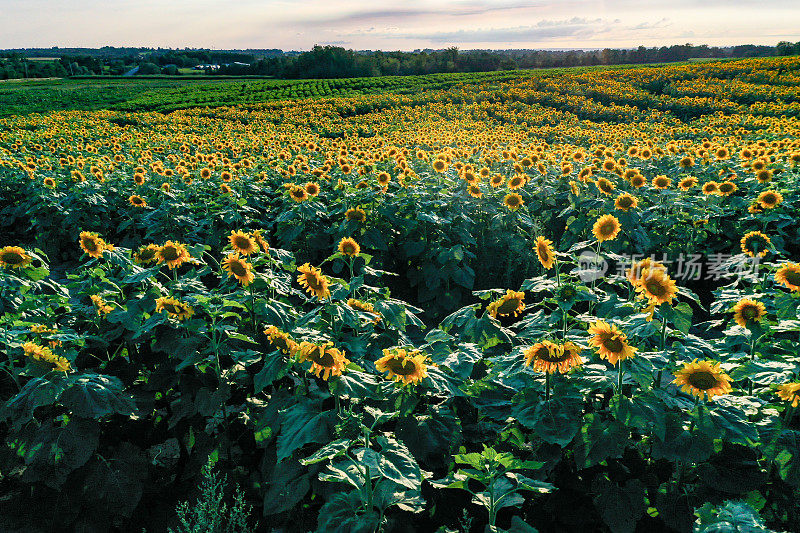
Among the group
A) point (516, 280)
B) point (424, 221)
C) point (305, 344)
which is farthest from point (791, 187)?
point (305, 344)

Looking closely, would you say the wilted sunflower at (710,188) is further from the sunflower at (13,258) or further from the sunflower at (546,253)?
the sunflower at (13,258)

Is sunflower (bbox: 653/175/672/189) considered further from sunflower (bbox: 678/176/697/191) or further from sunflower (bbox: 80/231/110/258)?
sunflower (bbox: 80/231/110/258)

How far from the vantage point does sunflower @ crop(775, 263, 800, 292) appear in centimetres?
269

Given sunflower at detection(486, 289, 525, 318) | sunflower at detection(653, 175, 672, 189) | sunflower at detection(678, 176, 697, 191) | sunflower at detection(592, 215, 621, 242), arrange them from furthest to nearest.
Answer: sunflower at detection(653, 175, 672, 189)
sunflower at detection(678, 176, 697, 191)
sunflower at detection(592, 215, 621, 242)
sunflower at detection(486, 289, 525, 318)

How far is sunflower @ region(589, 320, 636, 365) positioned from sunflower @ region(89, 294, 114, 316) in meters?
2.68

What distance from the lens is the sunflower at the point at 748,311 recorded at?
2.59 metres

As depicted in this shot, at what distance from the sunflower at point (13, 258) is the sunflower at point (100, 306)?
47cm

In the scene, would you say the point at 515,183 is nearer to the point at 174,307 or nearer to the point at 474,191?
the point at 474,191

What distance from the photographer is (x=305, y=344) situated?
214 cm

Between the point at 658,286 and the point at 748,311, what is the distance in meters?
0.71

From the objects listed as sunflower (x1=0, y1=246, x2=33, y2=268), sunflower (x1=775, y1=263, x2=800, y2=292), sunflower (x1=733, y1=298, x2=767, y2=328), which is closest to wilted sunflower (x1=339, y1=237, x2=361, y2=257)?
sunflower (x1=0, y1=246, x2=33, y2=268)

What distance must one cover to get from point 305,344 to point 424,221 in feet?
13.3

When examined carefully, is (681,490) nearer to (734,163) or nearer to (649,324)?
(649,324)

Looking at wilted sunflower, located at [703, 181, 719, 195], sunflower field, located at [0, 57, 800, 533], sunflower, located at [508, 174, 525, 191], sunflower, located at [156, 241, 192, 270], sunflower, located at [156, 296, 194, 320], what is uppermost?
sunflower, located at [508, 174, 525, 191]
